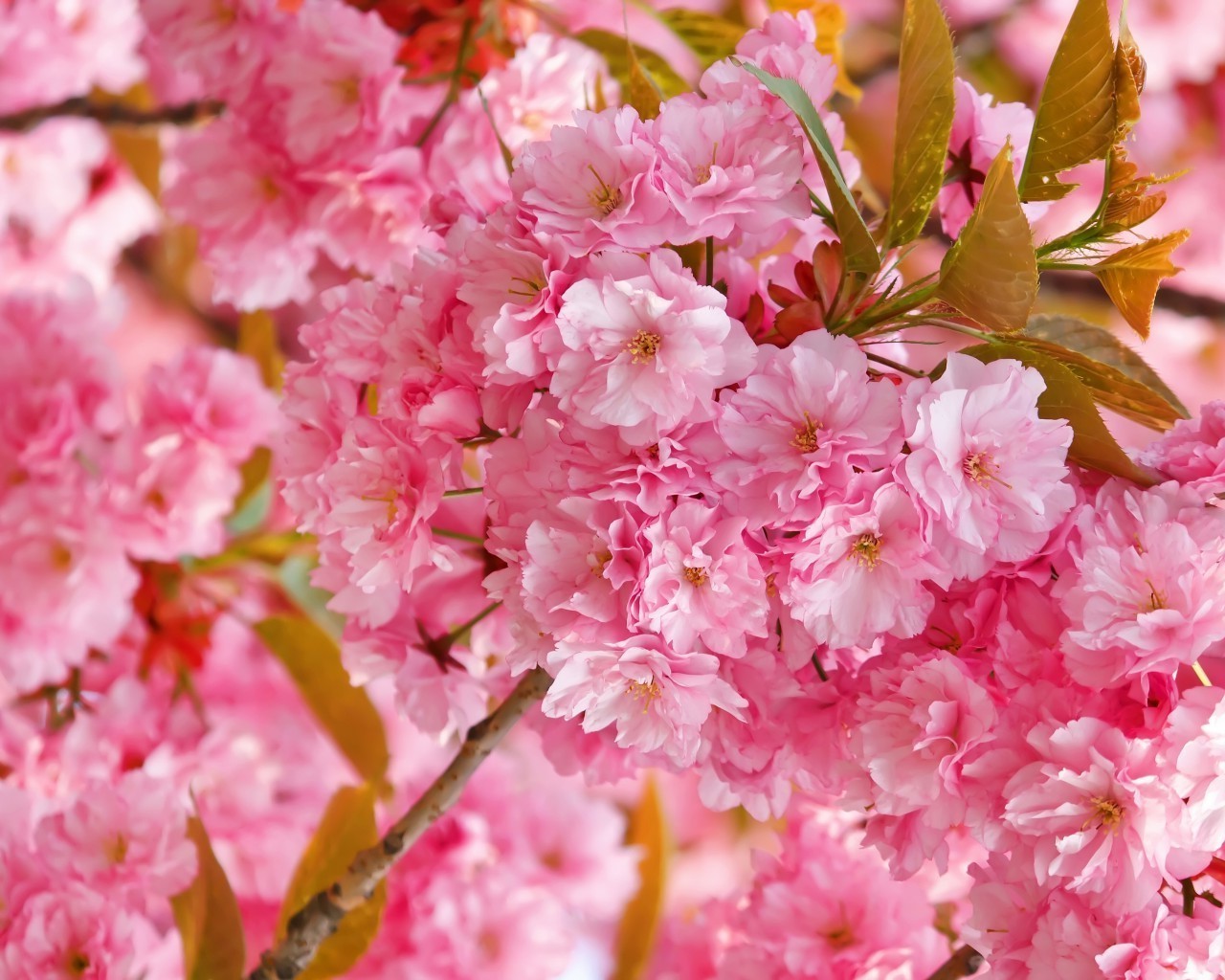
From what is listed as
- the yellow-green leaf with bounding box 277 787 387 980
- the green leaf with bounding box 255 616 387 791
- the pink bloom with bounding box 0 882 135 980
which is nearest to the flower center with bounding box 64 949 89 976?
the pink bloom with bounding box 0 882 135 980

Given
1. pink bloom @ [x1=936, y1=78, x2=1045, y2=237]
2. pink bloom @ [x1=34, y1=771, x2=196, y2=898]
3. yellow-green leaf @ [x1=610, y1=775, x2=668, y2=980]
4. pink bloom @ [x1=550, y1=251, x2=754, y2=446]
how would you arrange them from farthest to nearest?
yellow-green leaf @ [x1=610, y1=775, x2=668, y2=980] → pink bloom @ [x1=34, y1=771, x2=196, y2=898] → pink bloom @ [x1=936, y1=78, x2=1045, y2=237] → pink bloom @ [x1=550, y1=251, x2=754, y2=446]

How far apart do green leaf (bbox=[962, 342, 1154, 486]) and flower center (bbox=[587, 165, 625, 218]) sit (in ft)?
0.46

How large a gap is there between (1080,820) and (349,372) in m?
0.33

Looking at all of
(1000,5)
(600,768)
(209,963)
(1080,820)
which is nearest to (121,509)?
(209,963)

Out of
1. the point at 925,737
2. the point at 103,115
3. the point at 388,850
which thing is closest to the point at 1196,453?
the point at 925,737

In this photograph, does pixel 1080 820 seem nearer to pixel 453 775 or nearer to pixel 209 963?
pixel 453 775

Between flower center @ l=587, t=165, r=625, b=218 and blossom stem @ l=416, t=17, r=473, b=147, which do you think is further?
blossom stem @ l=416, t=17, r=473, b=147

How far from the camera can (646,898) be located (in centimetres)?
112

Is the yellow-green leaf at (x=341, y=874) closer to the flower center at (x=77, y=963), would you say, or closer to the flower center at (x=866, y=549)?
the flower center at (x=77, y=963)

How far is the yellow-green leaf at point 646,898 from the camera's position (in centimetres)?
110

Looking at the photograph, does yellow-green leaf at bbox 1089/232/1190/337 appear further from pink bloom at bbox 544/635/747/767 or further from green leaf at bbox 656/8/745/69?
green leaf at bbox 656/8/745/69

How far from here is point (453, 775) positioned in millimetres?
576

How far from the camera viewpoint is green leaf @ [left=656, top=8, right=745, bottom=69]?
79 cm

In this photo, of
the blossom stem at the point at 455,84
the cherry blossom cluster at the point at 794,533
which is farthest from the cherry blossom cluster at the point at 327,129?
the cherry blossom cluster at the point at 794,533
